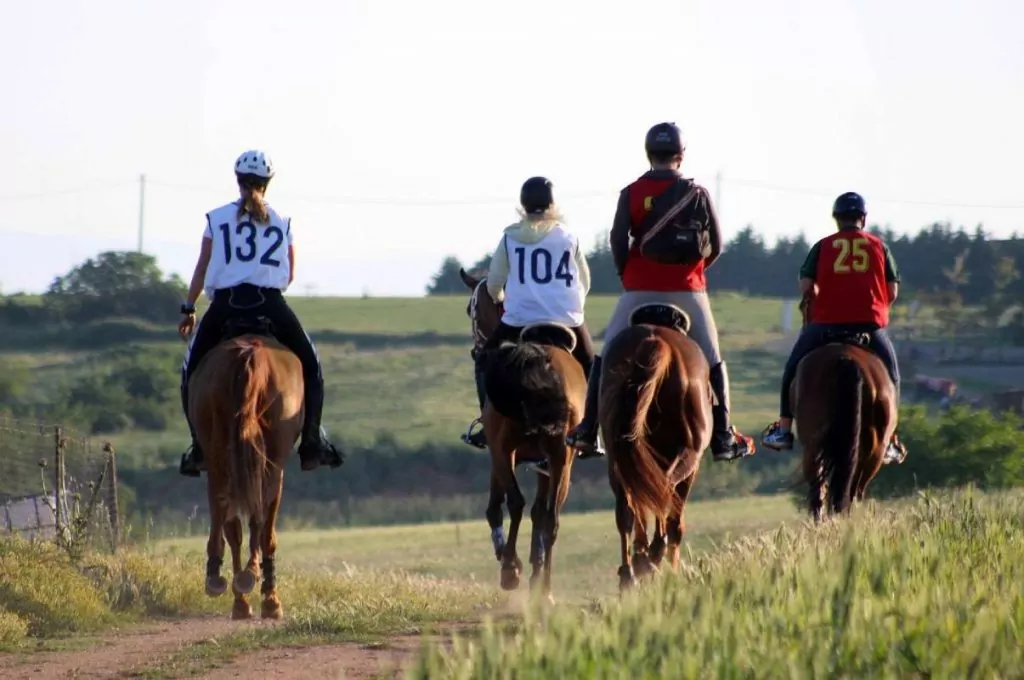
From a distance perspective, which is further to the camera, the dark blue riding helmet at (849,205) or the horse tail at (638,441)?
the dark blue riding helmet at (849,205)

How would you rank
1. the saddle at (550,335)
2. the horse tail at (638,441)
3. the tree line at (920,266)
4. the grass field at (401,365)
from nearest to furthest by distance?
the horse tail at (638,441)
the saddle at (550,335)
the grass field at (401,365)
the tree line at (920,266)

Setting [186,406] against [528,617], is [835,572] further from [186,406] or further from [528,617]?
[186,406]

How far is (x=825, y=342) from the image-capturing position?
14.3 m

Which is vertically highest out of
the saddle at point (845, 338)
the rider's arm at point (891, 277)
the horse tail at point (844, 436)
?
the rider's arm at point (891, 277)

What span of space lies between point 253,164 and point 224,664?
400 cm

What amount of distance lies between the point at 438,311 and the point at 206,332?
320 feet

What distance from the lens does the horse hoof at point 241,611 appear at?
13977 mm

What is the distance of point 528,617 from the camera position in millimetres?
7332

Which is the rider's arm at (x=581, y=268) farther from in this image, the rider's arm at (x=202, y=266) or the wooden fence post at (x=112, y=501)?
the wooden fence post at (x=112, y=501)

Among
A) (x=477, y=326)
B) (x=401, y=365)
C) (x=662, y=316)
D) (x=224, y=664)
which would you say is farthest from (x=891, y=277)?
(x=401, y=365)

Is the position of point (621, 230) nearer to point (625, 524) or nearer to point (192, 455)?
point (625, 524)

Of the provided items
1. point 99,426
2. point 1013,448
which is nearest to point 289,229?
point 1013,448

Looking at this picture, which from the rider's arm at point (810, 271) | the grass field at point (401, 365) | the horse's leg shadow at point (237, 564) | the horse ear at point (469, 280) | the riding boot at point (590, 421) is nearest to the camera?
the riding boot at point (590, 421)

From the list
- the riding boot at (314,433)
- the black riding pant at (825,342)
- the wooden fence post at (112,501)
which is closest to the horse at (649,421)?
the black riding pant at (825,342)
